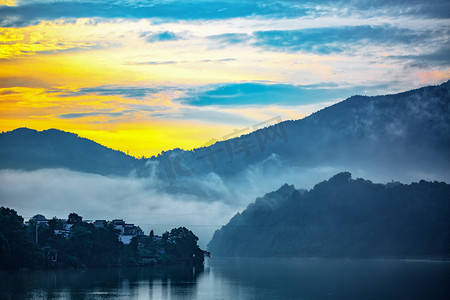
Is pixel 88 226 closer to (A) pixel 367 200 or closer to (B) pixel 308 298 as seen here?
(B) pixel 308 298

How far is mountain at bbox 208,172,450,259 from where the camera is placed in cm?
14775

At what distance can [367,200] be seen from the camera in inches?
6791

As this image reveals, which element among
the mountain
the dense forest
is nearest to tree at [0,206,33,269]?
the dense forest

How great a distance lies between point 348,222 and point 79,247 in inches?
4003

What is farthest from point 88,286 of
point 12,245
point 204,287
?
point 12,245

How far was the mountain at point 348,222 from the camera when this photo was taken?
148 meters

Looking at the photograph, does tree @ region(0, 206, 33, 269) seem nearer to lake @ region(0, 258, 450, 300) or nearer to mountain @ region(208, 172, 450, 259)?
lake @ region(0, 258, 450, 300)

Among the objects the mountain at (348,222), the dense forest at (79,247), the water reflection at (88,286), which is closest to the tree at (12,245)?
the dense forest at (79,247)

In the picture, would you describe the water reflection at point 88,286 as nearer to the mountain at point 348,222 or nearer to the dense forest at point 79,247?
the dense forest at point 79,247

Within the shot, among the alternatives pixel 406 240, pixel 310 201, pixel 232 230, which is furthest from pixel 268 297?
pixel 232 230

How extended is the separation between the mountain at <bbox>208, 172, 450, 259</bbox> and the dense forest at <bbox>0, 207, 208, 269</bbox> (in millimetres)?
60620

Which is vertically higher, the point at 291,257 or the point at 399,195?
the point at 399,195

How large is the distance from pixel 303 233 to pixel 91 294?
419ft

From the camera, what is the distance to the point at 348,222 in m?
168
